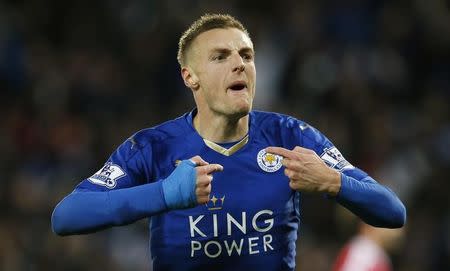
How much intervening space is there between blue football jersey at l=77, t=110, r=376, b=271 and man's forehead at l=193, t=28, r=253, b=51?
Result: 441 mm

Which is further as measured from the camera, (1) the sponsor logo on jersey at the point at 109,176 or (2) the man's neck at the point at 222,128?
(2) the man's neck at the point at 222,128

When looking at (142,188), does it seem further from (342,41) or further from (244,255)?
(342,41)

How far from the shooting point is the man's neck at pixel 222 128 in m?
4.73

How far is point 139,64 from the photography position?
10.8 m

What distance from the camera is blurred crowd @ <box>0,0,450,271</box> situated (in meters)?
9.45

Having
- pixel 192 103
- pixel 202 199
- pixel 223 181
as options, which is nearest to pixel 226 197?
pixel 223 181

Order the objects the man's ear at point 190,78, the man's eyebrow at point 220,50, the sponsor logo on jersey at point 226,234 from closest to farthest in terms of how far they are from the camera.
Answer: the sponsor logo on jersey at point 226,234
the man's eyebrow at point 220,50
the man's ear at point 190,78

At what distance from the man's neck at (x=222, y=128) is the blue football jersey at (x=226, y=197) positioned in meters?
0.04

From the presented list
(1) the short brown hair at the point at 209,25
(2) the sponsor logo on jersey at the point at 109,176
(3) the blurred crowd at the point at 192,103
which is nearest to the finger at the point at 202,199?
(2) the sponsor logo on jersey at the point at 109,176

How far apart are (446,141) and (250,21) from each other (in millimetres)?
2526

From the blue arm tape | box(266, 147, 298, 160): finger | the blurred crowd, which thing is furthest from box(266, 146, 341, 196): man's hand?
the blurred crowd

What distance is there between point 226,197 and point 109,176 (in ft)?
1.86

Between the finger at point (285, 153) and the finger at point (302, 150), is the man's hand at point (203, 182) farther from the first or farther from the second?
the finger at point (302, 150)

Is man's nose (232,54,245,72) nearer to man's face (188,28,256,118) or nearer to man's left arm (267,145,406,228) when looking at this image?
man's face (188,28,256,118)
